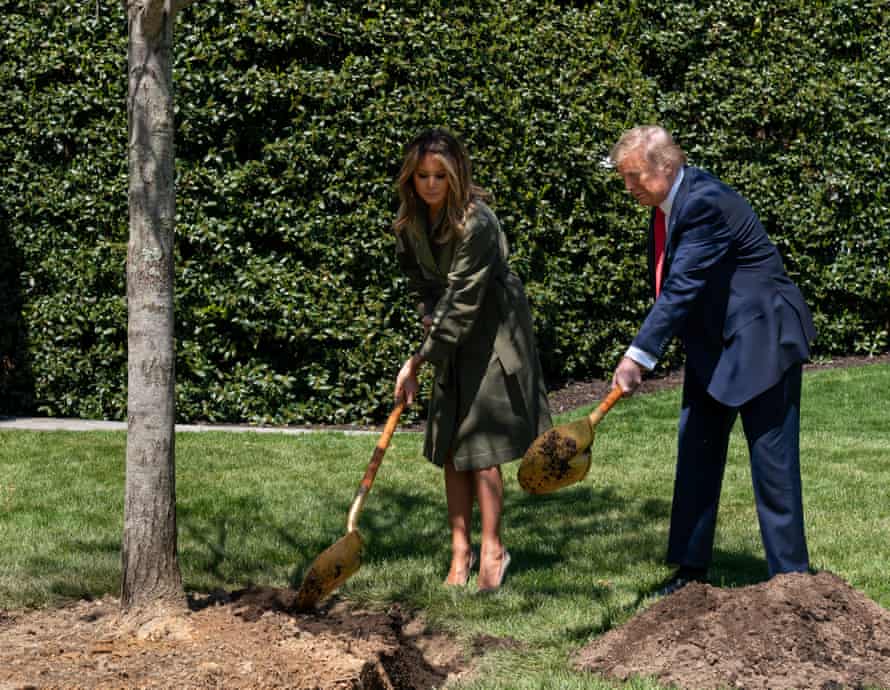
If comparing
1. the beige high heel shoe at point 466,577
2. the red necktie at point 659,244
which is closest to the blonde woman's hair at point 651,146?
the red necktie at point 659,244

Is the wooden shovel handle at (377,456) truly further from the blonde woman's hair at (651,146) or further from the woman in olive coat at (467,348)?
the blonde woman's hair at (651,146)

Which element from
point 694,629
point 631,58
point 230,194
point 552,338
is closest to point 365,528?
point 694,629

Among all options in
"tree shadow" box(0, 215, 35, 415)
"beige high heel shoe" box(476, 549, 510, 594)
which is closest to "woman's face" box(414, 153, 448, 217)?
"beige high heel shoe" box(476, 549, 510, 594)

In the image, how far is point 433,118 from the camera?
26.8 ft

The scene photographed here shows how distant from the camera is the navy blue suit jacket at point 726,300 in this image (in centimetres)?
385

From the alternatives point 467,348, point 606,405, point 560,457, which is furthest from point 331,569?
point 467,348

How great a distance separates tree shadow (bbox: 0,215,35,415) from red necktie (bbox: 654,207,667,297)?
570 centimetres

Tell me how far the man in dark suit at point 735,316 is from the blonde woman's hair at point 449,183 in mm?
625

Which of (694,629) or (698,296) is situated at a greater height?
(698,296)

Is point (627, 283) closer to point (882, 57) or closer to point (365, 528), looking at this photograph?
point (882, 57)

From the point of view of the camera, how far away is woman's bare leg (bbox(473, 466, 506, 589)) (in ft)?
14.4

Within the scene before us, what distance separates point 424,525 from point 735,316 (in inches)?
86.1

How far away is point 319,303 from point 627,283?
9.95 ft

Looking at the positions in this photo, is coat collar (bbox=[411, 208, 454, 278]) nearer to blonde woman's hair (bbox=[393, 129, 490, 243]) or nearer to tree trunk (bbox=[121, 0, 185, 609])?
blonde woman's hair (bbox=[393, 129, 490, 243])
